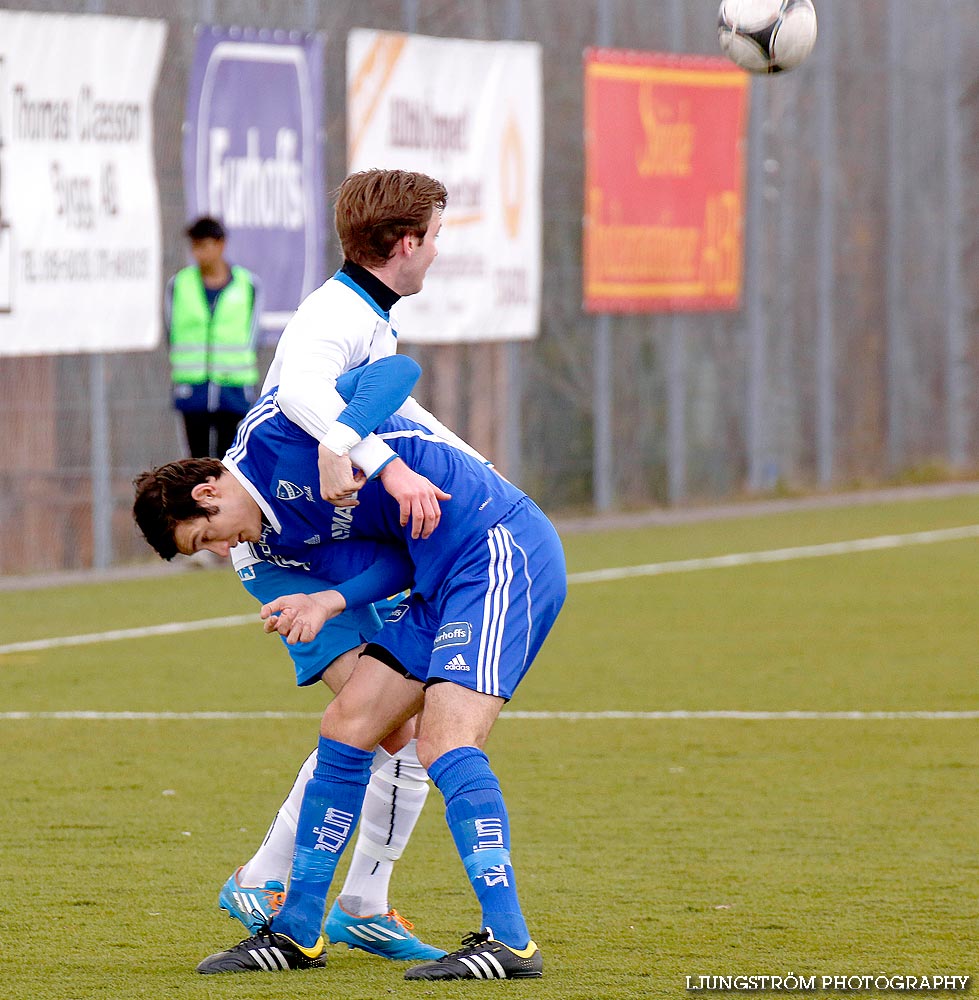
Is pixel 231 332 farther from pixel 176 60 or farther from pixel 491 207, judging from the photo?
pixel 491 207

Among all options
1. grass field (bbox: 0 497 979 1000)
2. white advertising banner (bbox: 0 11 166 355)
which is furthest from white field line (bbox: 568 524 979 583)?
white advertising banner (bbox: 0 11 166 355)

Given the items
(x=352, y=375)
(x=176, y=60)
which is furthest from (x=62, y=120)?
(x=352, y=375)

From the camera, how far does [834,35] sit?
62.7 feet

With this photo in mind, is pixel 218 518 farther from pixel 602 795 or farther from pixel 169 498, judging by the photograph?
pixel 602 795

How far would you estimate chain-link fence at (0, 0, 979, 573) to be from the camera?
1322 cm

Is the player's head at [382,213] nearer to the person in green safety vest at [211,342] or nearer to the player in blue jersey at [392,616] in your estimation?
the player in blue jersey at [392,616]

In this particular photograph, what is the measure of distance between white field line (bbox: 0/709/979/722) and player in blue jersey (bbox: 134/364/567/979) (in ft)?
11.6

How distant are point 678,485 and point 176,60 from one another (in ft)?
20.1

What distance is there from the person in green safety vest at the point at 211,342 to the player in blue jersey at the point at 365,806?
800 centimetres

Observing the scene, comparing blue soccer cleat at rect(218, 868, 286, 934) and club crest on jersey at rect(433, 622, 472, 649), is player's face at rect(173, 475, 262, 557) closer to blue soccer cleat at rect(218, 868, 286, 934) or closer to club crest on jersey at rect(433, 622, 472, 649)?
club crest on jersey at rect(433, 622, 472, 649)

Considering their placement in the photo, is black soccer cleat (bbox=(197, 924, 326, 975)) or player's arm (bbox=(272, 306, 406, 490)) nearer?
player's arm (bbox=(272, 306, 406, 490))

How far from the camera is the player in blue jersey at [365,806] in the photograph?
471 centimetres

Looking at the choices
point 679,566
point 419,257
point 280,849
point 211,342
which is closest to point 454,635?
point 280,849

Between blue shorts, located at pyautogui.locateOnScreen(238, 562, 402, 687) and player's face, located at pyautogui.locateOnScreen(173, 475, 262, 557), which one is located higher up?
player's face, located at pyautogui.locateOnScreen(173, 475, 262, 557)
